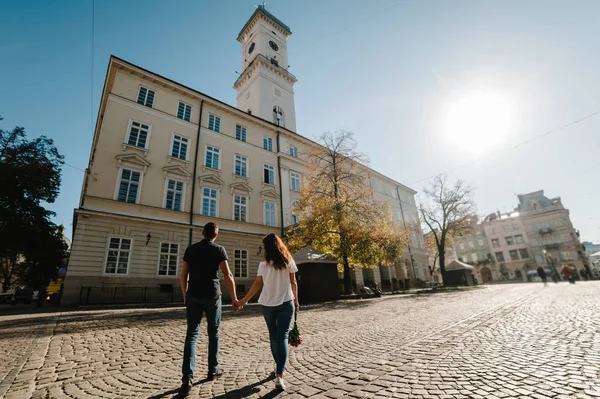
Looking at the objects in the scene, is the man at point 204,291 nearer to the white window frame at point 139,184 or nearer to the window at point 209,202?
the white window frame at point 139,184

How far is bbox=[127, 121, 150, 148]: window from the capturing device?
740 inches

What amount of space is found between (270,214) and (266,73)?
2169 cm

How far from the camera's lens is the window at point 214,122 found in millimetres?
23750

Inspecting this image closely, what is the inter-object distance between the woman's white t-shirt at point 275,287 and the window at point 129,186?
17.4 meters

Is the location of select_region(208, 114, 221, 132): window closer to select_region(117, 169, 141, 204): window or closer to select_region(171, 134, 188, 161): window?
select_region(171, 134, 188, 161): window

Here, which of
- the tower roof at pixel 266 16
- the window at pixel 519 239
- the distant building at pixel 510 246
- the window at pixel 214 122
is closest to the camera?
the window at pixel 214 122

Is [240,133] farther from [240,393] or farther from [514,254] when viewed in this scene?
[514,254]

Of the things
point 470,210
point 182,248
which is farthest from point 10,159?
point 470,210

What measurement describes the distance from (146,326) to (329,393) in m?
7.01

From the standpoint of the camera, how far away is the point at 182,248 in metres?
18.4

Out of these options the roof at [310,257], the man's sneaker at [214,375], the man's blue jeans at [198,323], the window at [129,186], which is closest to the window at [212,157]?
the window at [129,186]

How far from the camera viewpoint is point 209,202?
2100 centimetres

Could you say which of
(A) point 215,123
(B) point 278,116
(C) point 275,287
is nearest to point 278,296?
(C) point 275,287

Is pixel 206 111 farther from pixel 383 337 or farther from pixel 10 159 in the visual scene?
pixel 383 337
